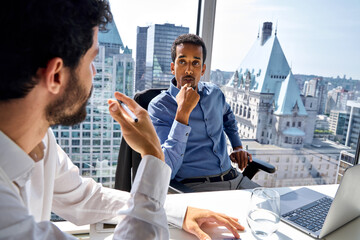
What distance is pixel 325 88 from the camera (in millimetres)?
2340

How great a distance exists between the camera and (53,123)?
0.73 meters

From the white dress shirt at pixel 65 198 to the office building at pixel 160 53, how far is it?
1.10 m

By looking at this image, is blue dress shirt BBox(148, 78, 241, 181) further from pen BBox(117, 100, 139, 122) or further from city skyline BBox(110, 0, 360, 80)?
pen BBox(117, 100, 139, 122)

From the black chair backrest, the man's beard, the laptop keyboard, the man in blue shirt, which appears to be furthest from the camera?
the man in blue shirt

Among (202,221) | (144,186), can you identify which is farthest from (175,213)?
(144,186)

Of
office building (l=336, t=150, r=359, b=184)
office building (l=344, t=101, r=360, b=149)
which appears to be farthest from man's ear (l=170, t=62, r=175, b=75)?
office building (l=336, t=150, r=359, b=184)

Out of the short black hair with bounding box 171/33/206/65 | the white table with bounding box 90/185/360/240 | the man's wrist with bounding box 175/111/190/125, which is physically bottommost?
the white table with bounding box 90/185/360/240

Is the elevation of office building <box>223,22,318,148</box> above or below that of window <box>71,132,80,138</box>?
above

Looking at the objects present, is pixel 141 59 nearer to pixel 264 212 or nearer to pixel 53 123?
pixel 53 123

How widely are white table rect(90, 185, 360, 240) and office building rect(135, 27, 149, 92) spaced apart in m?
1.06

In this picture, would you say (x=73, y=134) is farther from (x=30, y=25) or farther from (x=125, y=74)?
(x=30, y=25)

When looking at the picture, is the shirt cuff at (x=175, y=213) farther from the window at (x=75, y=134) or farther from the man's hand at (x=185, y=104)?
the window at (x=75, y=134)

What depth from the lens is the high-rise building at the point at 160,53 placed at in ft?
6.44

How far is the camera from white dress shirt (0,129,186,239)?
0.54 m
